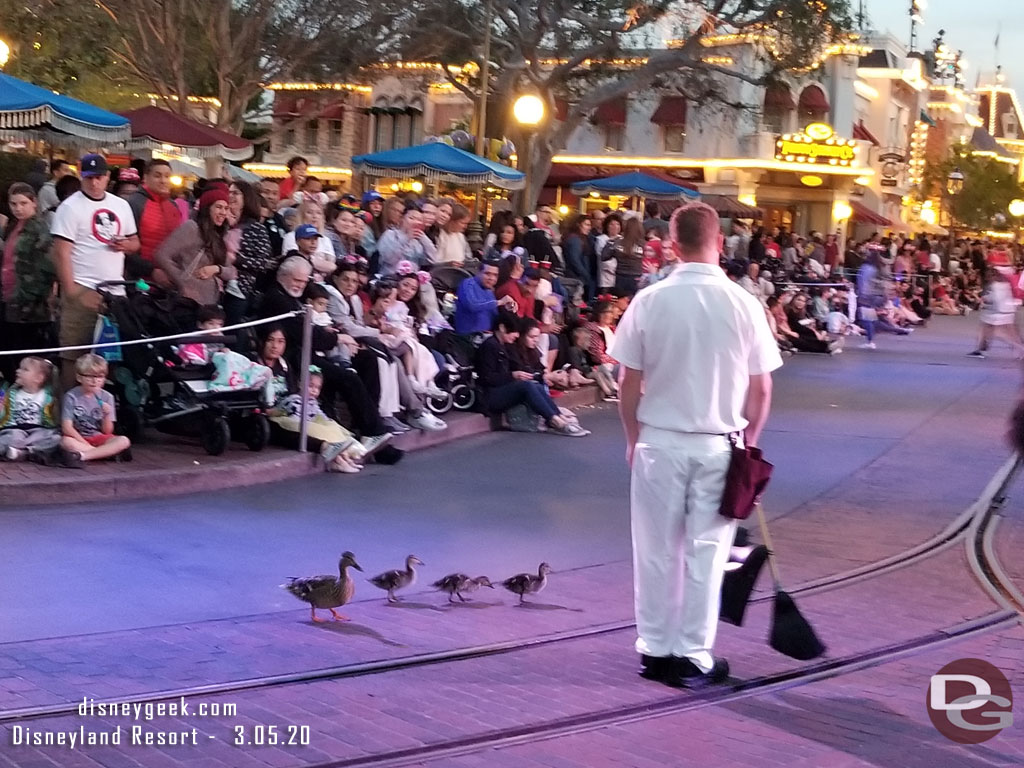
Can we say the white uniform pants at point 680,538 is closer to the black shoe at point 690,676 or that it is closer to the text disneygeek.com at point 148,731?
the black shoe at point 690,676

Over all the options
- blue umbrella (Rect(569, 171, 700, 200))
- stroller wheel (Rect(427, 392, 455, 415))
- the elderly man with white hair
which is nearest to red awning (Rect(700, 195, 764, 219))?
blue umbrella (Rect(569, 171, 700, 200))

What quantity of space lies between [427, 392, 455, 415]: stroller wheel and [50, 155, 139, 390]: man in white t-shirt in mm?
3152

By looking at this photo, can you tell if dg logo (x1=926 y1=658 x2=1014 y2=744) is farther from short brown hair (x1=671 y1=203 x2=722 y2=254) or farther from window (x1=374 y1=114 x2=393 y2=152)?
window (x1=374 y1=114 x2=393 y2=152)

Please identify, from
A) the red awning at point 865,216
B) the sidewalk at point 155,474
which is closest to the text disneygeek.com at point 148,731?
the sidewalk at point 155,474

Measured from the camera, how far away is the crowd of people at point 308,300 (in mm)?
10250

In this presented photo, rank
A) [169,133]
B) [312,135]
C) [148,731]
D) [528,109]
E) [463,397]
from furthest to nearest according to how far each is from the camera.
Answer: [312,135], [528,109], [169,133], [463,397], [148,731]

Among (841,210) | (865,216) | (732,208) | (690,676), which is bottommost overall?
(690,676)

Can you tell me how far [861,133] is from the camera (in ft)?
186

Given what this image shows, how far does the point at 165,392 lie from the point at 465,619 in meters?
4.42

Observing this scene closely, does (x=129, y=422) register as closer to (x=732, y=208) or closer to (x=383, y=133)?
(x=732, y=208)

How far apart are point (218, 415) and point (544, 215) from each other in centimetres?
1037

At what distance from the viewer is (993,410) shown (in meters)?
16.4

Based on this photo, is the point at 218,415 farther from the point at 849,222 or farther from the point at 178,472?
the point at 849,222

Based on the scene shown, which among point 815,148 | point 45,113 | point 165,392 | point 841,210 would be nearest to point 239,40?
point 45,113
